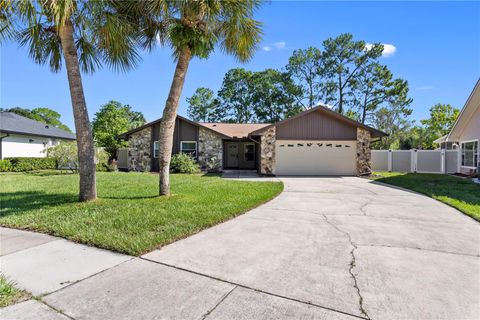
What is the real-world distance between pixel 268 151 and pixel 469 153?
1141cm

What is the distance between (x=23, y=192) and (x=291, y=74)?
102 feet

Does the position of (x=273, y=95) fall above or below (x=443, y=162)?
above

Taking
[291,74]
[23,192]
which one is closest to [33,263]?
[23,192]

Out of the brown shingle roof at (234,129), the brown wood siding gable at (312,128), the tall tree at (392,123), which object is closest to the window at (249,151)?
the brown shingle roof at (234,129)

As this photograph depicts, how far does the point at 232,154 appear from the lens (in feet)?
69.5

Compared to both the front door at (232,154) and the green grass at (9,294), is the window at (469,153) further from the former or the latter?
the green grass at (9,294)

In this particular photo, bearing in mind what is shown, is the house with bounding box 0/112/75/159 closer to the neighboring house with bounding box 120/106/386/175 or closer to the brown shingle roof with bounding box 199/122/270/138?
the brown shingle roof with bounding box 199/122/270/138

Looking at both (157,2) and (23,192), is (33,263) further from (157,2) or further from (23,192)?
(23,192)

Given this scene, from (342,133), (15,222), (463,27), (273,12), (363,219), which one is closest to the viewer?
(15,222)

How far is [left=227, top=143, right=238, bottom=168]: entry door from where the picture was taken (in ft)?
69.3

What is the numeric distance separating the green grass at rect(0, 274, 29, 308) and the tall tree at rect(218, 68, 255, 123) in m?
33.5

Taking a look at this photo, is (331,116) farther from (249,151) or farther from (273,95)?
(273,95)

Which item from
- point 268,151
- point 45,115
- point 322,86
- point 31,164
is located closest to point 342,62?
point 322,86

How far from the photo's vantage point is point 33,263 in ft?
11.2
